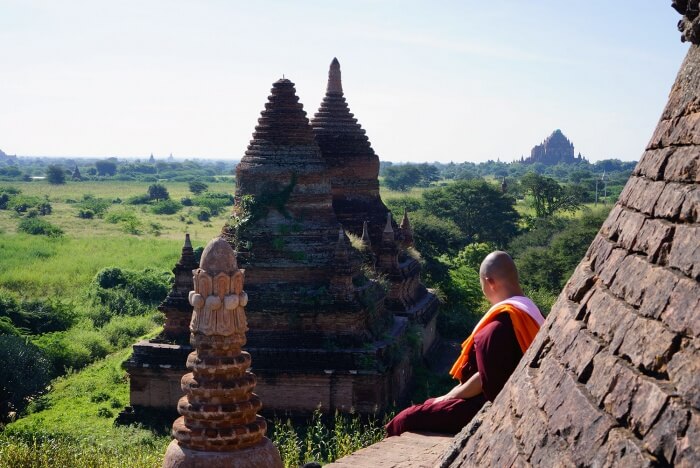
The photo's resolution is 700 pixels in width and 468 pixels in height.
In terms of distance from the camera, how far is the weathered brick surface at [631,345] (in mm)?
1998

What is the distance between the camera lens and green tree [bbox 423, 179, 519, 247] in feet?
136

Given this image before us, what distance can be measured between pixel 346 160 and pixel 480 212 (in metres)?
24.5

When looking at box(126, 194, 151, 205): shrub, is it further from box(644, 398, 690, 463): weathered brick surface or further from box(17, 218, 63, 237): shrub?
box(644, 398, 690, 463): weathered brick surface

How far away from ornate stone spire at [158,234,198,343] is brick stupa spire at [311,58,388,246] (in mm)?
4453

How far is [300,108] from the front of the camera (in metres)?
14.7

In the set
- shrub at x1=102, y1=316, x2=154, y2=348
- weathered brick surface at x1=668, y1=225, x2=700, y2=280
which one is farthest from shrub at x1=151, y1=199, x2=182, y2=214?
weathered brick surface at x1=668, y1=225, x2=700, y2=280

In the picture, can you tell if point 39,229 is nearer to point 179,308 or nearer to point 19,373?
point 19,373

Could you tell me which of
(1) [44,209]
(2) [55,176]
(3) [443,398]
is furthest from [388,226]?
(2) [55,176]

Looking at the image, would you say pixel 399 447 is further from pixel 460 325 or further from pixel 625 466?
pixel 460 325

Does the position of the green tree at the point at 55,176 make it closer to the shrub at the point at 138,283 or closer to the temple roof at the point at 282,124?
the shrub at the point at 138,283

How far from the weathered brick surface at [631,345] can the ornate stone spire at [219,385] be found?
440 centimetres

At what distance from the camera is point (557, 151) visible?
17475cm

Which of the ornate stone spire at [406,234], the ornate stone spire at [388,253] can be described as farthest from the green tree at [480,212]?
the ornate stone spire at [388,253]

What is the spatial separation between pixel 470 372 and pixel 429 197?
40.0 metres
